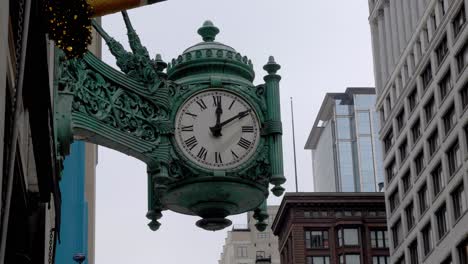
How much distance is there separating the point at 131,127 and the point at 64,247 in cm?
2883

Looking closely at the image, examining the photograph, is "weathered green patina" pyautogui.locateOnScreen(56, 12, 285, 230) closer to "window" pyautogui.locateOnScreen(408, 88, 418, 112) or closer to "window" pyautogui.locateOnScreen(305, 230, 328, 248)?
"window" pyautogui.locateOnScreen(408, 88, 418, 112)

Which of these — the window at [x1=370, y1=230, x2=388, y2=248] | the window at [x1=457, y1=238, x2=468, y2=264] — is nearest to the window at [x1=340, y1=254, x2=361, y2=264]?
the window at [x1=370, y1=230, x2=388, y2=248]

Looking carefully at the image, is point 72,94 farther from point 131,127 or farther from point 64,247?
point 64,247

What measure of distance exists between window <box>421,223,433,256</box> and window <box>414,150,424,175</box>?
4297 millimetres

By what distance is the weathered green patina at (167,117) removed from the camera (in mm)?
10328

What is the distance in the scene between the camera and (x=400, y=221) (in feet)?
292

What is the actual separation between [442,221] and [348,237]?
165 feet

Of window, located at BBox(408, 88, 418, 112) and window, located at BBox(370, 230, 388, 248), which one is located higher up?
window, located at BBox(408, 88, 418, 112)

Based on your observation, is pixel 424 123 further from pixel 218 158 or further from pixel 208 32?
pixel 218 158

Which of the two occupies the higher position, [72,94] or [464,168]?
[464,168]

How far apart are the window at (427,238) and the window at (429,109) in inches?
276

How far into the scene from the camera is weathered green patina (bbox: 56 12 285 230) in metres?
10.3

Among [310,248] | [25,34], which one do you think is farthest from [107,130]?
[310,248]

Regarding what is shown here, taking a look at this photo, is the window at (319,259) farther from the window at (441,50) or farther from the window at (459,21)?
the window at (459,21)
